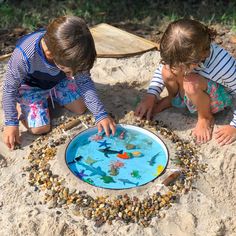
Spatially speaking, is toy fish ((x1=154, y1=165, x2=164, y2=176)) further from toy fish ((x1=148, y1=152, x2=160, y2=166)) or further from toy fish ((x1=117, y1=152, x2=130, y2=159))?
toy fish ((x1=117, y1=152, x2=130, y2=159))

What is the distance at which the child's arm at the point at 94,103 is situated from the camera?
9.08 feet

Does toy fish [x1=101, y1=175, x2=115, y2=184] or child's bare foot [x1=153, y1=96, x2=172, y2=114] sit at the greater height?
child's bare foot [x1=153, y1=96, x2=172, y2=114]

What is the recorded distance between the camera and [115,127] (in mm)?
2783

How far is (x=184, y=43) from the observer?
2410 mm

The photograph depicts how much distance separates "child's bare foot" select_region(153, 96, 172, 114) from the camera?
3.01 meters

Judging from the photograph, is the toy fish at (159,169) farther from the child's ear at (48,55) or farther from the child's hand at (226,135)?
the child's ear at (48,55)

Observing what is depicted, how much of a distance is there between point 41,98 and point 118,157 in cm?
65

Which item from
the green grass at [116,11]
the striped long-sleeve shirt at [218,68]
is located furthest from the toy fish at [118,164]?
the green grass at [116,11]

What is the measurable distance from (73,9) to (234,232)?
2.82 metres

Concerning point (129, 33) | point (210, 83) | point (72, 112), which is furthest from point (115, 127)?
point (129, 33)

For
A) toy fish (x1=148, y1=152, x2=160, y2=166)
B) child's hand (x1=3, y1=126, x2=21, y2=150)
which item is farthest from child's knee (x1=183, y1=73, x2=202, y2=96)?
child's hand (x1=3, y1=126, x2=21, y2=150)

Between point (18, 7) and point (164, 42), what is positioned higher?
point (164, 42)

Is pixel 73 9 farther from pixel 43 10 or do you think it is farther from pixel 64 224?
pixel 64 224

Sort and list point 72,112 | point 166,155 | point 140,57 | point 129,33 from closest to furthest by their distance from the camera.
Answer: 1. point 166,155
2. point 72,112
3. point 140,57
4. point 129,33
